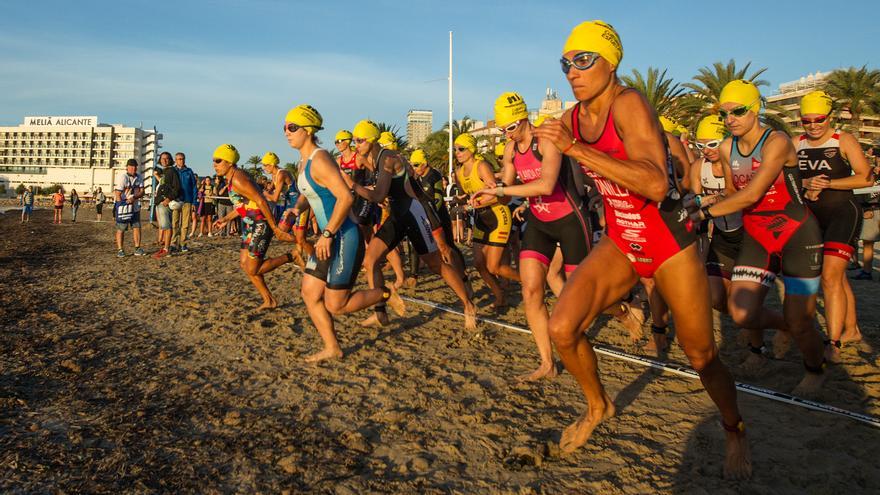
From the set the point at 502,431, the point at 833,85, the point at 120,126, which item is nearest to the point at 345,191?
the point at 502,431

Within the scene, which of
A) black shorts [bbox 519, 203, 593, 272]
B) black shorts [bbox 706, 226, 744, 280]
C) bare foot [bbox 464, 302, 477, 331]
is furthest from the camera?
bare foot [bbox 464, 302, 477, 331]

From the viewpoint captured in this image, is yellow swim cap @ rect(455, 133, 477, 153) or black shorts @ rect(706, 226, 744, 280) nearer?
black shorts @ rect(706, 226, 744, 280)

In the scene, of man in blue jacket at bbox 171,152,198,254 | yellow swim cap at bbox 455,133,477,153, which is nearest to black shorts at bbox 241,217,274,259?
yellow swim cap at bbox 455,133,477,153

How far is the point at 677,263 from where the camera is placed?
10.2 feet

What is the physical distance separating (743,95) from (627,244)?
1957 mm

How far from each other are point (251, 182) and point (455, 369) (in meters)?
4.12

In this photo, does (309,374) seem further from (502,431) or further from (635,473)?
(635,473)

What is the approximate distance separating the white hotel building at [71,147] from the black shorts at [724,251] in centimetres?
17332

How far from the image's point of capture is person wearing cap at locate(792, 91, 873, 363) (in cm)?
520

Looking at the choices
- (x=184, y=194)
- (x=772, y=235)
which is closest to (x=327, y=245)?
(x=772, y=235)

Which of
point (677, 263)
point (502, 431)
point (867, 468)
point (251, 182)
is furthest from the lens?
point (251, 182)

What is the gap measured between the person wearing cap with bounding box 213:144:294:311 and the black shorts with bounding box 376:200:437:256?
5.12 feet

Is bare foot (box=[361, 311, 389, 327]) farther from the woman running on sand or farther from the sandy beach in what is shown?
the woman running on sand

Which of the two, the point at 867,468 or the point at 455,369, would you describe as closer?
the point at 867,468
